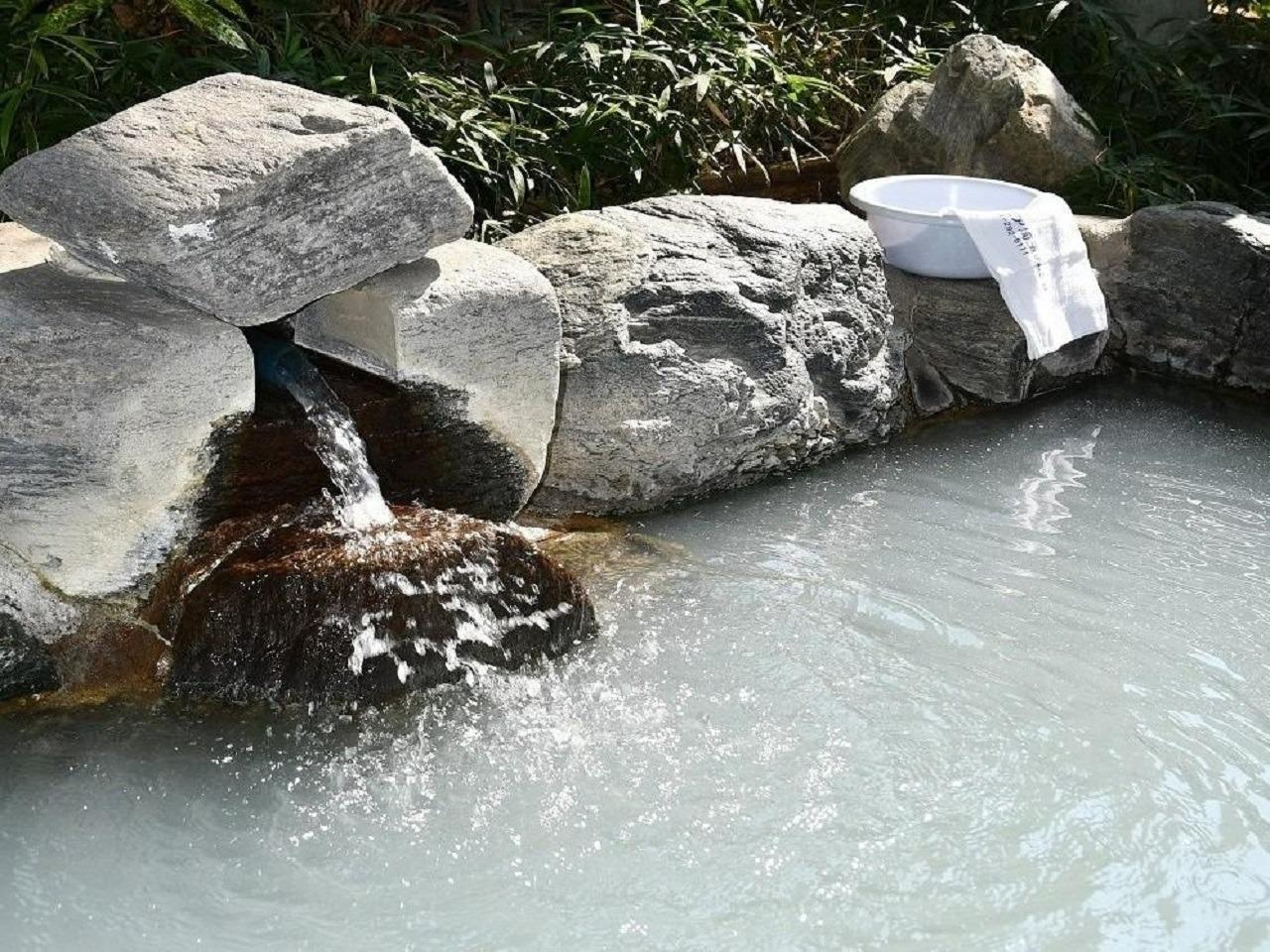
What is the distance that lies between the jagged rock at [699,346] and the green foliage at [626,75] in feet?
2.37

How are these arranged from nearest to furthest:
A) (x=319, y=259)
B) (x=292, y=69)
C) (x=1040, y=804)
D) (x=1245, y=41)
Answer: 1. (x=1040, y=804)
2. (x=319, y=259)
3. (x=292, y=69)
4. (x=1245, y=41)

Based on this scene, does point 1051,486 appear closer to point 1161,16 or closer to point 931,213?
point 931,213

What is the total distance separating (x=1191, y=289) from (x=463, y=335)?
2.71m

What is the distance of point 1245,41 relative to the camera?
6.33 metres

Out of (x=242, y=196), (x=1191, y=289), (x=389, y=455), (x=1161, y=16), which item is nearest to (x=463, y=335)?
(x=389, y=455)

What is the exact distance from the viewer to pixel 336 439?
3041mm

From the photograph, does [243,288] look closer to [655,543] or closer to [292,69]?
[655,543]

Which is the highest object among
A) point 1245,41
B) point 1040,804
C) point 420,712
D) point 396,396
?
point 1245,41

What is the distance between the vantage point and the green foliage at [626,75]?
14.0 feet

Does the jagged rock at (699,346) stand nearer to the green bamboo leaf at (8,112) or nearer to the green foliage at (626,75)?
the green foliage at (626,75)

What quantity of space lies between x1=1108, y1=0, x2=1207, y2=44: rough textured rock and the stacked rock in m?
4.45

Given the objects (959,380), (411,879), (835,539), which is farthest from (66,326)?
(959,380)

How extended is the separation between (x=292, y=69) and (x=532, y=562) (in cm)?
222

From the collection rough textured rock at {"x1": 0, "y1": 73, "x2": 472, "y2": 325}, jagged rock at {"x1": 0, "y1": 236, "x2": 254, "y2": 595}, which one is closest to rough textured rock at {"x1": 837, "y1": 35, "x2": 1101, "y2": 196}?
rough textured rock at {"x1": 0, "y1": 73, "x2": 472, "y2": 325}
